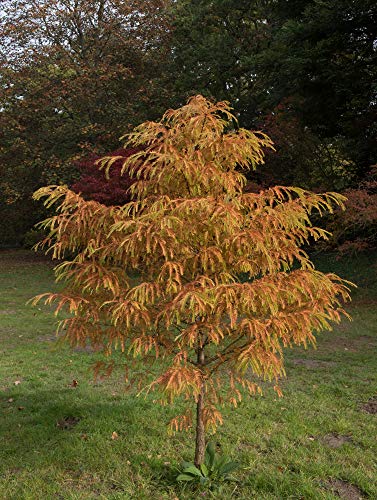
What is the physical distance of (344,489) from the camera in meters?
3.66

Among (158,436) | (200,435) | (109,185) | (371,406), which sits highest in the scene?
(109,185)

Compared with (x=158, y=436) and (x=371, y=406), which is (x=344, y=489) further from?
(x=371, y=406)

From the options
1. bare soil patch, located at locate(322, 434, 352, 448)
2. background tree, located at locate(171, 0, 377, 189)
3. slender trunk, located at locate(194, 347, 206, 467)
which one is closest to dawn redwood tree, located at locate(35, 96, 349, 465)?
slender trunk, located at locate(194, 347, 206, 467)

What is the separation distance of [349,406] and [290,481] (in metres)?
2.00

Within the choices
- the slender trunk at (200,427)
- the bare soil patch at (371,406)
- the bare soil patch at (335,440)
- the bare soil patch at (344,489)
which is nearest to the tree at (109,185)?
the bare soil patch at (371,406)

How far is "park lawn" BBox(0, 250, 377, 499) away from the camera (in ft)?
12.1

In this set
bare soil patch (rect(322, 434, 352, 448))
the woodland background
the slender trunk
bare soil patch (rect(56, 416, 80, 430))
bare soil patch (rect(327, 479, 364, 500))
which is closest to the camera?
bare soil patch (rect(327, 479, 364, 500))

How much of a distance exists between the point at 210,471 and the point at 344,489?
1.08m

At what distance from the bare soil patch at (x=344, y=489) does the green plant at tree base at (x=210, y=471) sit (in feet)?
2.55

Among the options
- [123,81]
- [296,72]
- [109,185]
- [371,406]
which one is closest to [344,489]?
[371,406]

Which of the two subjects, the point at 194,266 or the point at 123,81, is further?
the point at 123,81

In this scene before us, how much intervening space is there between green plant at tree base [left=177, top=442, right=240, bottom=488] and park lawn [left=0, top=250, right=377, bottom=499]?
0.09 meters

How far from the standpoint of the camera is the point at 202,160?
3.42 meters

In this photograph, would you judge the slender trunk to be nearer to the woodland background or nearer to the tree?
the tree
